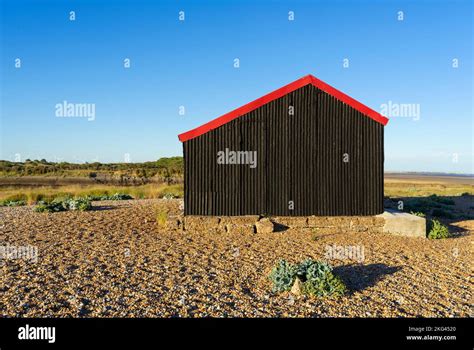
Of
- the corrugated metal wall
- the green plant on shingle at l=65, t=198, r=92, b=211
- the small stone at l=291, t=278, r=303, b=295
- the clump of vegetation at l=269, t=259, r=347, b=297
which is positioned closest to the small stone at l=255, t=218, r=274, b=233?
the corrugated metal wall

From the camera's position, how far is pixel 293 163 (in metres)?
12.8

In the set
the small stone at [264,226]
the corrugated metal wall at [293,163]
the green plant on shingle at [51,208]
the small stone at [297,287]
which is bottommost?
Result: the small stone at [297,287]

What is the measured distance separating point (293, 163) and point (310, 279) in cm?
660

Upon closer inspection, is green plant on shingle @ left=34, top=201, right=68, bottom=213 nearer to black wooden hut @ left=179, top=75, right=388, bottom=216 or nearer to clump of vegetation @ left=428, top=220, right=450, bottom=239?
black wooden hut @ left=179, top=75, right=388, bottom=216

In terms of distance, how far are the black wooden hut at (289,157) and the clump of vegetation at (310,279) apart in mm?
5705

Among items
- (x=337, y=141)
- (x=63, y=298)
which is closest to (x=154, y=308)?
(x=63, y=298)

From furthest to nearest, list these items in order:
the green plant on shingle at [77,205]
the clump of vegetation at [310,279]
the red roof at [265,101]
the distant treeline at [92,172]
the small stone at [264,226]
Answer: the distant treeline at [92,172] → the green plant on shingle at [77,205] → the red roof at [265,101] → the small stone at [264,226] → the clump of vegetation at [310,279]

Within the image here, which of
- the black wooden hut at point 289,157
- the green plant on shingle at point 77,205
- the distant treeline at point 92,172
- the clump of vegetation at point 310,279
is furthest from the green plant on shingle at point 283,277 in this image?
the distant treeline at point 92,172

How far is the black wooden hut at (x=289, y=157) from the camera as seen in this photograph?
12648mm

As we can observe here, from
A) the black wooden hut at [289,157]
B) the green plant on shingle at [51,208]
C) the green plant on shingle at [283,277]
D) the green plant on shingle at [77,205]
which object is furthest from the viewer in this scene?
the green plant on shingle at [77,205]

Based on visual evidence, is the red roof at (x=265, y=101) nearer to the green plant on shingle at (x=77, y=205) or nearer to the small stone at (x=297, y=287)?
the green plant on shingle at (x=77, y=205)

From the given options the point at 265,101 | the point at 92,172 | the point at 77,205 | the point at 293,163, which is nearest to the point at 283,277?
the point at 293,163

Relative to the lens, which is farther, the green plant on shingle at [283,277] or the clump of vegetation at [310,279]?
the green plant on shingle at [283,277]

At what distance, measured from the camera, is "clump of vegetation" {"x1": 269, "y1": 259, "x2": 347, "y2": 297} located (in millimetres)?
6429
